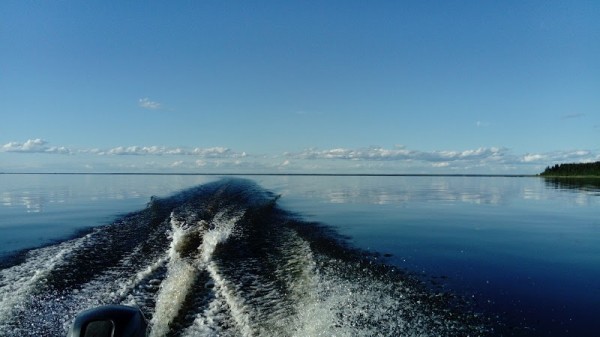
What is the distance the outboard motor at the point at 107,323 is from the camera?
4.64 m

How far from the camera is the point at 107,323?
473 cm

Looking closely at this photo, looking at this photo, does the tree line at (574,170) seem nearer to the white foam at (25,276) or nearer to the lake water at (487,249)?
the lake water at (487,249)

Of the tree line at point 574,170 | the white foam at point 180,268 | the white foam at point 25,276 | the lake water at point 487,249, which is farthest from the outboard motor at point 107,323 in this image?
the tree line at point 574,170

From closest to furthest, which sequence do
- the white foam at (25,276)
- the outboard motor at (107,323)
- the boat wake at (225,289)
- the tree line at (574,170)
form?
the outboard motor at (107,323), the boat wake at (225,289), the white foam at (25,276), the tree line at (574,170)

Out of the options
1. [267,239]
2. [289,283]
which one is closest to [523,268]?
[289,283]

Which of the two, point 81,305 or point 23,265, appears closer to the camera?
point 81,305

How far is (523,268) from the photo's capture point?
10.6 metres

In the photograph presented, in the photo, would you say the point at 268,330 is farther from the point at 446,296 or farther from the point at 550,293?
the point at 550,293

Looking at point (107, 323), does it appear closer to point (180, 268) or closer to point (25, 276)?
point (180, 268)

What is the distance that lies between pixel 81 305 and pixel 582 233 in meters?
17.8

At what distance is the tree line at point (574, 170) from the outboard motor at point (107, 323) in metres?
160

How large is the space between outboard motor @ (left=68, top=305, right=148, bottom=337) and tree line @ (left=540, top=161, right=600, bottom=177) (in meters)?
160

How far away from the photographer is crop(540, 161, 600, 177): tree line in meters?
138

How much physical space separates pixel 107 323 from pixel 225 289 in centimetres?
340
